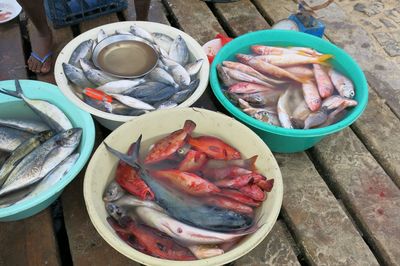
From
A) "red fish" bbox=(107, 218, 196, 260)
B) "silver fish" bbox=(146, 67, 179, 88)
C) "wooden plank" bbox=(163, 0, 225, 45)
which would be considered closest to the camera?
"red fish" bbox=(107, 218, 196, 260)

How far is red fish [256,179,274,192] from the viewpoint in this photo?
183 centimetres

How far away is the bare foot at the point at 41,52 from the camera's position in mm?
2686

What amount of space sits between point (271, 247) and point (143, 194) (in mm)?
701

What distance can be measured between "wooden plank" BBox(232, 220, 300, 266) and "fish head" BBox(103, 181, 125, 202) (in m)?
0.66

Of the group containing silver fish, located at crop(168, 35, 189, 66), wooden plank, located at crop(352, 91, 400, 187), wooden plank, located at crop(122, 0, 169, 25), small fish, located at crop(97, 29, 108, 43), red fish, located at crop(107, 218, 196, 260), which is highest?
small fish, located at crop(97, 29, 108, 43)

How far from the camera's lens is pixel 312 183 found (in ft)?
7.50

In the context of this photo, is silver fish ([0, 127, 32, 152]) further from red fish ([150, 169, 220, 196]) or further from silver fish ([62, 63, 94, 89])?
red fish ([150, 169, 220, 196])

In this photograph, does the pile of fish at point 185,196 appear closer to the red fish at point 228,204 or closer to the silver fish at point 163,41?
the red fish at point 228,204

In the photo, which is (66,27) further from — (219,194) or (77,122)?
(219,194)

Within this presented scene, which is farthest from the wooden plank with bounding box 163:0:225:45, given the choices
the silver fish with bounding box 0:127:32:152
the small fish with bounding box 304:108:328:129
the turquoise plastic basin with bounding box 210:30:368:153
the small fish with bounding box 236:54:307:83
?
the silver fish with bounding box 0:127:32:152

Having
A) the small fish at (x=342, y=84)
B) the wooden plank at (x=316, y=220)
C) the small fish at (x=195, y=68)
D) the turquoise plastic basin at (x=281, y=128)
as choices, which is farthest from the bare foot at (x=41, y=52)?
the small fish at (x=342, y=84)

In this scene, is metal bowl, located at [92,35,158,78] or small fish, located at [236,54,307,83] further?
small fish, located at [236,54,307,83]

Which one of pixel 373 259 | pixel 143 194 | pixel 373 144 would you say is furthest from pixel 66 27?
pixel 373 259

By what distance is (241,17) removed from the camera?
3.28 meters
